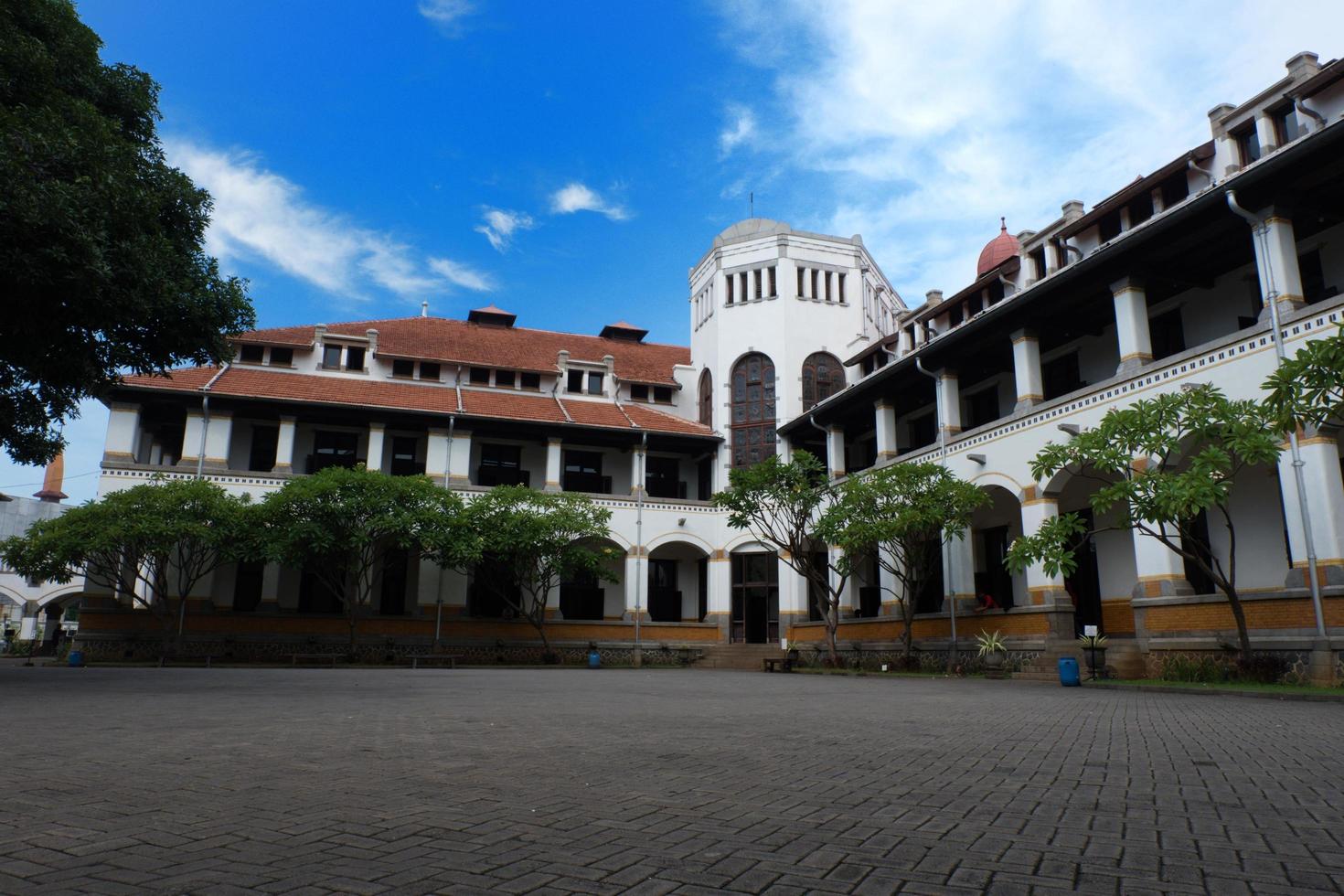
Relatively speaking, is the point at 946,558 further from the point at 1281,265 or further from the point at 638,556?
the point at 638,556

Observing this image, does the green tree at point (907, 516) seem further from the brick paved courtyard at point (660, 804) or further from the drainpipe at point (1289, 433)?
the brick paved courtyard at point (660, 804)

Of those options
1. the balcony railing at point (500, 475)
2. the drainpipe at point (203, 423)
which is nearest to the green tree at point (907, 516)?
the balcony railing at point (500, 475)

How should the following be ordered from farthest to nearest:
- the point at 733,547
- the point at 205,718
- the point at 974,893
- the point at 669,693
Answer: the point at 733,547 < the point at 669,693 < the point at 205,718 < the point at 974,893

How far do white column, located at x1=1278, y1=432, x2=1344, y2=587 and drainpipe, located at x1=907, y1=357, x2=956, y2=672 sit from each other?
812 centimetres

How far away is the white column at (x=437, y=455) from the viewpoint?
30859 millimetres

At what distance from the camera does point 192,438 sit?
2892 centimetres

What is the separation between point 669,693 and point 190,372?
80.5ft

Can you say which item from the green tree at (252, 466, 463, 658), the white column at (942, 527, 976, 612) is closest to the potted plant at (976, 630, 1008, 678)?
the white column at (942, 527, 976, 612)

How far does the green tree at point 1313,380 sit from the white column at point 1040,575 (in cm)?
975

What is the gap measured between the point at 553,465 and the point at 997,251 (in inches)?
705

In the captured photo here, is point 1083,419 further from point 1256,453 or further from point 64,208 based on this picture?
point 64,208

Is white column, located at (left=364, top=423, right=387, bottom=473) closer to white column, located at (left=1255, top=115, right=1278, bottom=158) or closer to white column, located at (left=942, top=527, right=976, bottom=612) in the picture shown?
white column, located at (left=942, top=527, right=976, bottom=612)

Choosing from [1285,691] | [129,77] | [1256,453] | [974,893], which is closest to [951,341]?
[1256,453]

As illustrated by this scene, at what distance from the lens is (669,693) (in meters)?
14.7
